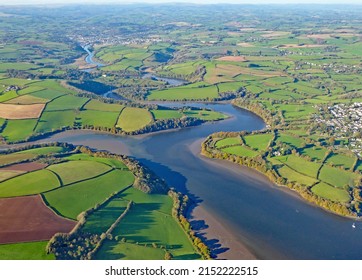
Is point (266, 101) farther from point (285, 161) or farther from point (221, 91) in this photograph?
point (285, 161)

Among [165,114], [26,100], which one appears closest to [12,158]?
[26,100]

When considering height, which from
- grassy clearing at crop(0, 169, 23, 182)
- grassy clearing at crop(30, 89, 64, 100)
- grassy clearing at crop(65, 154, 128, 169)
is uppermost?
grassy clearing at crop(30, 89, 64, 100)

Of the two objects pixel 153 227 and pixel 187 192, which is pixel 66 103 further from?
pixel 153 227

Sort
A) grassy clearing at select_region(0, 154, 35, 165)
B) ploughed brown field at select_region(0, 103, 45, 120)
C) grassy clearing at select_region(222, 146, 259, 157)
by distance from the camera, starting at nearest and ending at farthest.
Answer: grassy clearing at select_region(0, 154, 35, 165) < grassy clearing at select_region(222, 146, 259, 157) < ploughed brown field at select_region(0, 103, 45, 120)

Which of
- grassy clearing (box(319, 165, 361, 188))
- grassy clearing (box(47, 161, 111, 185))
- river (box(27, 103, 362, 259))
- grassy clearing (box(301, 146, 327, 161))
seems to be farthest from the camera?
grassy clearing (box(301, 146, 327, 161))

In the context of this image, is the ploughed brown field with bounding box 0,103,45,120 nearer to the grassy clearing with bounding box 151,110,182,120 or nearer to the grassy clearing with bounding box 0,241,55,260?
the grassy clearing with bounding box 151,110,182,120

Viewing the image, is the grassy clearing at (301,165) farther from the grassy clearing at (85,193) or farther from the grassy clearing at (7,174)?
the grassy clearing at (7,174)

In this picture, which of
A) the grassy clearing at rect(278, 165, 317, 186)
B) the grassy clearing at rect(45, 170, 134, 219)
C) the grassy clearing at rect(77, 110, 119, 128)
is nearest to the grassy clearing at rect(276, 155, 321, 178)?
the grassy clearing at rect(278, 165, 317, 186)

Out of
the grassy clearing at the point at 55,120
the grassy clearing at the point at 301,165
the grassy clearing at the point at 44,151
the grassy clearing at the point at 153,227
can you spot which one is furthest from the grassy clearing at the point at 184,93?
the grassy clearing at the point at 153,227

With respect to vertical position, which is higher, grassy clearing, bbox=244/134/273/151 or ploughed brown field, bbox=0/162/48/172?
grassy clearing, bbox=244/134/273/151
